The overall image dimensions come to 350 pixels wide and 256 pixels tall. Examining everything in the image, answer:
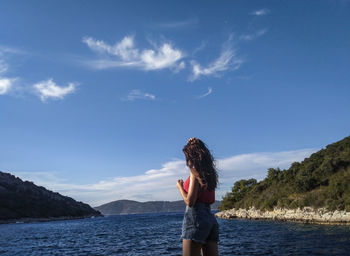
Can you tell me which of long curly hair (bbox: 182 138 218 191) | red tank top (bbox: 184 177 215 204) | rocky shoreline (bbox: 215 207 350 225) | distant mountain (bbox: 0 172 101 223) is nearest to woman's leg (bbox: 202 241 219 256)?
red tank top (bbox: 184 177 215 204)

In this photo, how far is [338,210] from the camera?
37500mm

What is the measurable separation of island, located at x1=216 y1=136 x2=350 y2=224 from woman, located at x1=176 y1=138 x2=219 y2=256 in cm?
3798

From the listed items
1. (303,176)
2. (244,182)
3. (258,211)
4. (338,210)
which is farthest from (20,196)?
(338,210)

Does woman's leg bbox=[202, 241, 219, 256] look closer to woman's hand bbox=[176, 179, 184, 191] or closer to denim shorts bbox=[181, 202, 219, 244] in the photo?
denim shorts bbox=[181, 202, 219, 244]

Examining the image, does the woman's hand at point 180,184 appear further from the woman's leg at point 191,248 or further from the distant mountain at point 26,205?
the distant mountain at point 26,205

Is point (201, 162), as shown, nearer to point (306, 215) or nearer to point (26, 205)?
point (306, 215)

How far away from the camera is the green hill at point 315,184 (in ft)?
137

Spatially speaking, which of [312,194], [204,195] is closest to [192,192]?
[204,195]

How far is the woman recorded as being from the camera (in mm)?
3531

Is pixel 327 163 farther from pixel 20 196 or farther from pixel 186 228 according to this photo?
pixel 20 196

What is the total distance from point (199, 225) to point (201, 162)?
813mm

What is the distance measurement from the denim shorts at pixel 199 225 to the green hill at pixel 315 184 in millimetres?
39871

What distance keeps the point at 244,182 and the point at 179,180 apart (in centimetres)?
9857

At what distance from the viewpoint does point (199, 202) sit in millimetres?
3643
